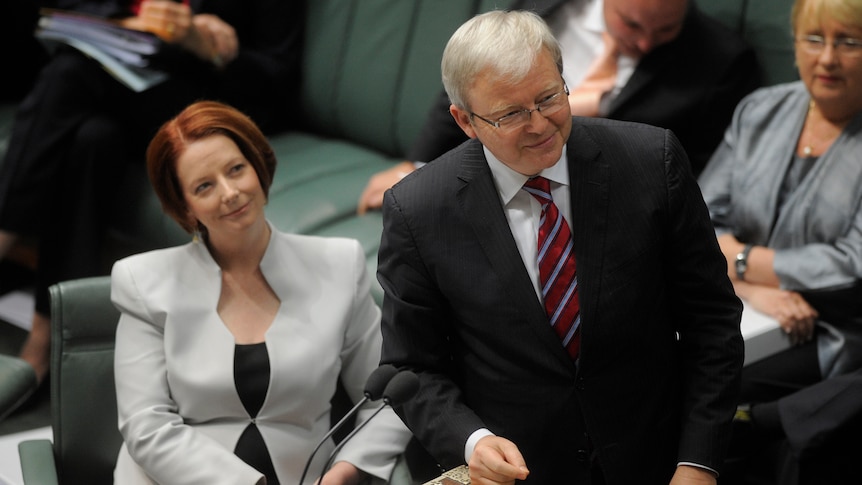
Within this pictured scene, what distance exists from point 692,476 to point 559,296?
0.39m

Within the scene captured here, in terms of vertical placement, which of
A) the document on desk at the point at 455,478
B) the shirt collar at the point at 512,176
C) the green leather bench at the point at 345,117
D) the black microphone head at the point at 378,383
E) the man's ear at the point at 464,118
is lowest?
the green leather bench at the point at 345,117

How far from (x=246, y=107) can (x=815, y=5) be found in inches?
83.7

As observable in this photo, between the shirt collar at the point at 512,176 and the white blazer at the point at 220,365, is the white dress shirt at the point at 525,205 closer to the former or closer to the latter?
the shirt collar at the point at 512,176

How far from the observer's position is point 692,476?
6.38ft

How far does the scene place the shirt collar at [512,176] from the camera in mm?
1916

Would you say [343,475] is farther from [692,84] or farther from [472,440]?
[692,84]

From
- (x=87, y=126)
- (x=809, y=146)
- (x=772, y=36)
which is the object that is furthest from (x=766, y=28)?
(x=87, y=126)

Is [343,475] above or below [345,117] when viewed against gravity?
above

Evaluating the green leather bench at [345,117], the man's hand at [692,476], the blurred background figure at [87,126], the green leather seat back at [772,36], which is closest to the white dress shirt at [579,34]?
the green leather bench at [345,117]

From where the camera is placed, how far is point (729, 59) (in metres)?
3.04

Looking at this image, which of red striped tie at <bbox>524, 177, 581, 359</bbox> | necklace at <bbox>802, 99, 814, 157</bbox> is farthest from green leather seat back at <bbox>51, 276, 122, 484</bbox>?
necklace at <bbox>802, 99, 814, 157</bbox>

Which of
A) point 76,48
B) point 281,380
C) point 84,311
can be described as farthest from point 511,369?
point 76,48

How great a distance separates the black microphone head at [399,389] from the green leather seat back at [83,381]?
40.9 inches

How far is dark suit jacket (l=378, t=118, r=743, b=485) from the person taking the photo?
189cm
